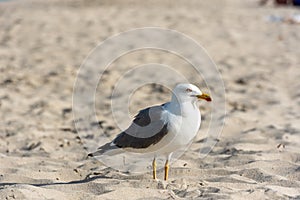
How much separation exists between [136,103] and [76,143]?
1.70 m

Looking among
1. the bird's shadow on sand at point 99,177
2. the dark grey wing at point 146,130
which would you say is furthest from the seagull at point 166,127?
the bird's shadow on sand at point 99,177

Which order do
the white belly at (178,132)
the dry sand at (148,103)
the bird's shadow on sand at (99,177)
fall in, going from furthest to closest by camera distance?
the bird's shadow on sand at (99,177) → the dry sand at (148,103) → the white belly at (178,132)

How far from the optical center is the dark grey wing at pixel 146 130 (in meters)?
3.72

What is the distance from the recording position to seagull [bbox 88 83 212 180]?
3693 millimetres

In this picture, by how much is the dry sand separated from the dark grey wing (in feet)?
0.92

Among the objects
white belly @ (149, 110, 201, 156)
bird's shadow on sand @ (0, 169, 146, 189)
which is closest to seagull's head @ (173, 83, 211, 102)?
white belly @ (149, 110, 201, 156)

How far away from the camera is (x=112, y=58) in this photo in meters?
9.83

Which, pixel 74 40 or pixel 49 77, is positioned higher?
pixel 74 40

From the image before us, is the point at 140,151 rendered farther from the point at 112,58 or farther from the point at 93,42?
the point at 93,42

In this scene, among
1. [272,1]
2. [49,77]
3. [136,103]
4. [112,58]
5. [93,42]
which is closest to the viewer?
[136,103]

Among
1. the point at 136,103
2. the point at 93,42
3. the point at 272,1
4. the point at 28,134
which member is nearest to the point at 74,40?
the point at 93,42

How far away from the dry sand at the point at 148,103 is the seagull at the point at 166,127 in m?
0.25

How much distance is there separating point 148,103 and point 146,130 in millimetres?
3157

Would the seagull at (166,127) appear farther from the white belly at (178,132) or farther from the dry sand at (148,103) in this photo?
the dry sand at (148,103)
